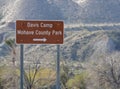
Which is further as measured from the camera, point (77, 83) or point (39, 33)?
point (77, 83)

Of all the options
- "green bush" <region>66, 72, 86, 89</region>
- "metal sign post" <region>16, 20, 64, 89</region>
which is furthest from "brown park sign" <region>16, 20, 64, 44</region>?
"green bush" <region>66, 72, 86, 89</region>

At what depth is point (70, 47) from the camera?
12381 centimetres

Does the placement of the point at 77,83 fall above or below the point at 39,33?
below

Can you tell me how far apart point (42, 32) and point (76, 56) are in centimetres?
10870

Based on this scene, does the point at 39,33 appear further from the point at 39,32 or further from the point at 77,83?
the point at 77,83

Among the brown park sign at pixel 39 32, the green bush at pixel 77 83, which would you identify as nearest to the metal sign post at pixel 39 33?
the brown park sign at pixel 39 32

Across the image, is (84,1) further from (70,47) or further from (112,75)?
(112,75)

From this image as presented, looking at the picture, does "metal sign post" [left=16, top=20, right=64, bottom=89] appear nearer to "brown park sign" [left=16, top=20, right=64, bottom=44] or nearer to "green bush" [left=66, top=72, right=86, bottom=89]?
"brown park sign" [left=16, top=20, right=64, bottom=44]

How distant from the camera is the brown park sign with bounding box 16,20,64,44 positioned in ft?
32.5

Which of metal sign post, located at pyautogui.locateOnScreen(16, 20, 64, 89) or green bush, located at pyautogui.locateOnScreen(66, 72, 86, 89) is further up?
metal sign post, located at pyautogui.locateOnScreen(16, 20, 64, 89)

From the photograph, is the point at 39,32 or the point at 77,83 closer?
the point at 39,32

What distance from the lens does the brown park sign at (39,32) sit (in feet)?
32.5

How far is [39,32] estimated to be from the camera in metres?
9.92

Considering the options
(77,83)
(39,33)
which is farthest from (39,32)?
(77,83)
